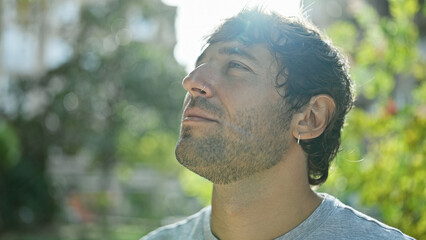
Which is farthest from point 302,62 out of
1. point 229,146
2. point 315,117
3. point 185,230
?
point 185,230

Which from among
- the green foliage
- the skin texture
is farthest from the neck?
the green foliage

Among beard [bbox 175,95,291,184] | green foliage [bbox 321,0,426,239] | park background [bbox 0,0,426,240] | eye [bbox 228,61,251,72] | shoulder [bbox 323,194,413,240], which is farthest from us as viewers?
park background [bbox 0,0,426,240]

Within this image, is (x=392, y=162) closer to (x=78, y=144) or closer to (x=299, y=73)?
(x=299, y=73)

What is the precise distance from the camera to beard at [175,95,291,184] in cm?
197

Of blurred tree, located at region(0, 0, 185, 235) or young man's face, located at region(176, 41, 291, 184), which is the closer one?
young man's face, located at region(176, 41, 291, 184)

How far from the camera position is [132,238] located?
14586mm

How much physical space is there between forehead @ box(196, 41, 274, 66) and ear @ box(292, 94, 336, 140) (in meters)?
0.24

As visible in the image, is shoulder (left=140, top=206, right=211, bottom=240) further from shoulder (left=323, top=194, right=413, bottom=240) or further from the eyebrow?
the eyebrow

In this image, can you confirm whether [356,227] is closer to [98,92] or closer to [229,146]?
[229,146]

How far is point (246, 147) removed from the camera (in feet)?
6.55

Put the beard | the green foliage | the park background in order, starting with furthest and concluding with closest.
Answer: the park background
the green foliage
the beard

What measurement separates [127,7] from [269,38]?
13533mm

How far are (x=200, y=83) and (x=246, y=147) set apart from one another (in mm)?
289

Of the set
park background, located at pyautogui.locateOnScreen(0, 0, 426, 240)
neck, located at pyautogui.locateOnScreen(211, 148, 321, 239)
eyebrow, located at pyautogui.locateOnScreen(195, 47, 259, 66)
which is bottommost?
park background, located at pyautogui.locateOnScreen(0, 0, 426, 240)
